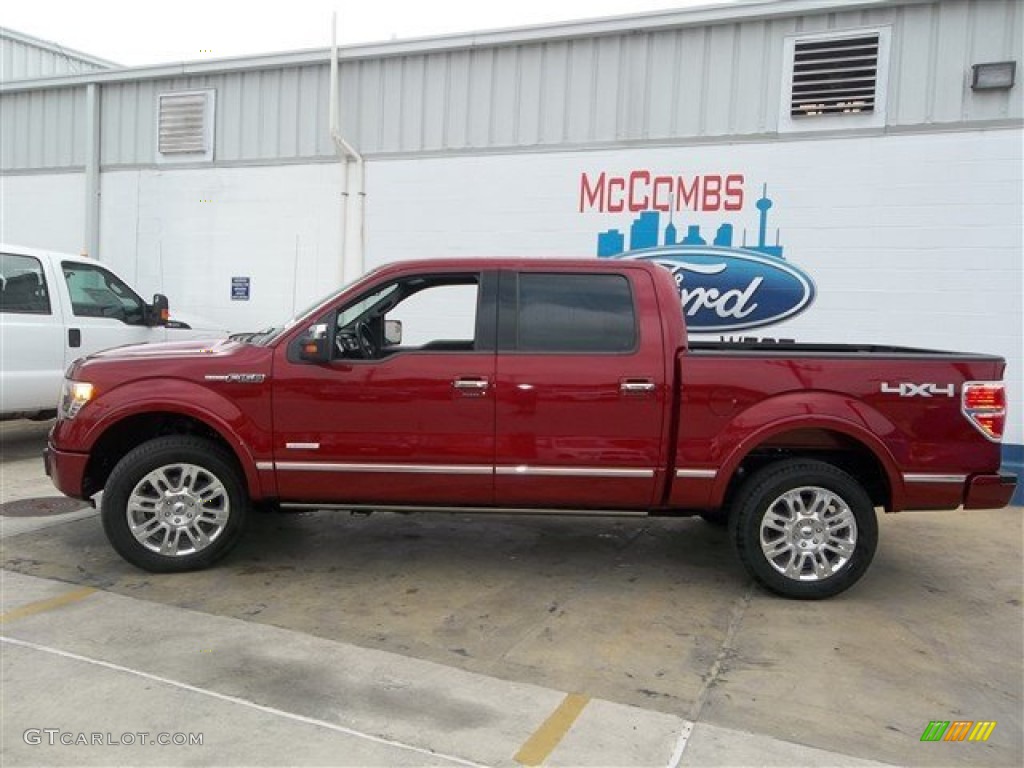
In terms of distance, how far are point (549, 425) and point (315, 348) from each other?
142cm

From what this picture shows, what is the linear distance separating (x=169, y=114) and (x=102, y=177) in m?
1.50

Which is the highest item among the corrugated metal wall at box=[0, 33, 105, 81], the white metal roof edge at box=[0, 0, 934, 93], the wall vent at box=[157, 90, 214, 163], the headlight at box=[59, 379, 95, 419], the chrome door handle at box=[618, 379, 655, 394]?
the corrugated metal wall at box=[0, 33, 105, 81]

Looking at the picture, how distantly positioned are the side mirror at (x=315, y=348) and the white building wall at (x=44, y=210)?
29.0 feet

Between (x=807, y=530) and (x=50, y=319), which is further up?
(x=50, y=319)

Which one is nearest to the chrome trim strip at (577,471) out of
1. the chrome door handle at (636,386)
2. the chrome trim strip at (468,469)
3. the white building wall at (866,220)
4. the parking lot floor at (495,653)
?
the chrome trim strip at (468,469)

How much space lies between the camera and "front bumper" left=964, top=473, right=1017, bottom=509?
15.4ft

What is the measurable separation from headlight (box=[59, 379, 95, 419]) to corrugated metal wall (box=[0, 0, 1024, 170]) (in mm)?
5755

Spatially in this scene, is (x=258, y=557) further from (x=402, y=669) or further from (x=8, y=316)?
(x=8, y=316)

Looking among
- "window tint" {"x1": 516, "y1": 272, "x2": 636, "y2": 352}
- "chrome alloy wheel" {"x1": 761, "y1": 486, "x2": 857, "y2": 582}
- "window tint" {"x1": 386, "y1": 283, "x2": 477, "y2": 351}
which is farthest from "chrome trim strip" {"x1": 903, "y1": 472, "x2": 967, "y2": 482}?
"window tint" {"x1": 386, "y1": 283, "x2": 477, "y2": 351}

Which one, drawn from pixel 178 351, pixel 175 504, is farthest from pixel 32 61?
pixel 175 504

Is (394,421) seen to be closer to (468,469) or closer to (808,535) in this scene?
(468,469)

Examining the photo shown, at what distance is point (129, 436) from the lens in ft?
17.0

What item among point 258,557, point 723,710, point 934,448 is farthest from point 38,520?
point 934,448

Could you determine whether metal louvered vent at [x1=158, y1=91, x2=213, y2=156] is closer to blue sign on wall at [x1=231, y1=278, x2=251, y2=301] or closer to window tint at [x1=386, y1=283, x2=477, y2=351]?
blue sign on wall at [x1=231, y1=278, x2=251, y2=301]
